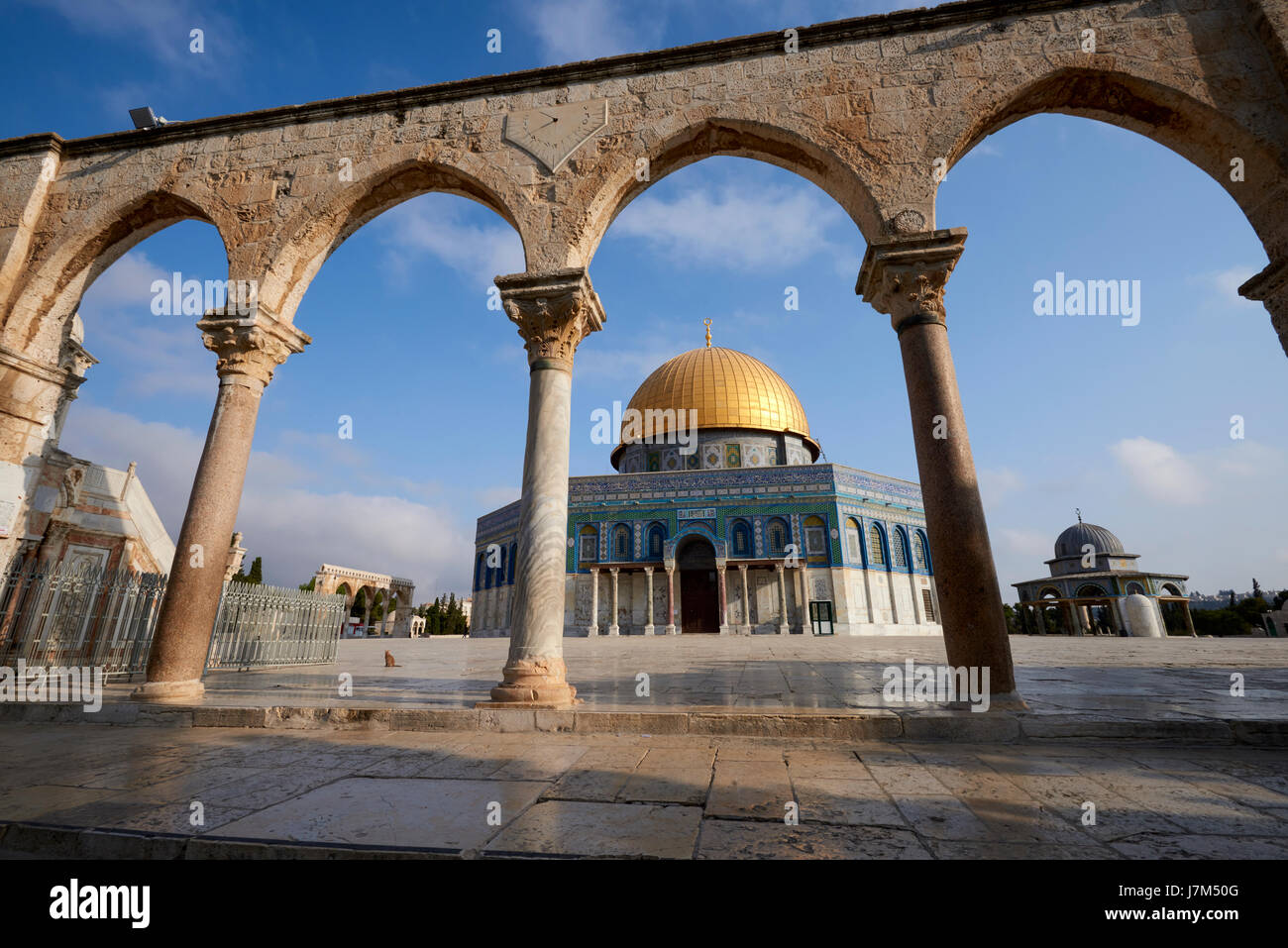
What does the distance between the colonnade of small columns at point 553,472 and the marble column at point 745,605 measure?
19978 mm

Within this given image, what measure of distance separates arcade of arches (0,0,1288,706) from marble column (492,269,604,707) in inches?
0.8

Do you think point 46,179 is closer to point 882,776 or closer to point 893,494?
point 882,776

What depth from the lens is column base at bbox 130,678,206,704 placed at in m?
4.59

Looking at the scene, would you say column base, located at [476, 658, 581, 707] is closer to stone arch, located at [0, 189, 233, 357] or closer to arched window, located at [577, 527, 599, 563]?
stone arch, located at [0, 189, 233, 357]

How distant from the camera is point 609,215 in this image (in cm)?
562

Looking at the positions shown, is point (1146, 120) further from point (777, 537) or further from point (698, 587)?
point (698, 587)

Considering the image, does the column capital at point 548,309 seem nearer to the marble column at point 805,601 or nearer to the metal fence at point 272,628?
the metal fence at point 272,628

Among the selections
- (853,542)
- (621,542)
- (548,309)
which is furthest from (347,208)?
(853,542)

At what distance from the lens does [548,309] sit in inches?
199

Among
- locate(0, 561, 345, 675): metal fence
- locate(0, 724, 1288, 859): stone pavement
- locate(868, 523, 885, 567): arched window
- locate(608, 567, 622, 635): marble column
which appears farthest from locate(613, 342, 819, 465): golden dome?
locate(0, 724, 1288, 859): stone pavement

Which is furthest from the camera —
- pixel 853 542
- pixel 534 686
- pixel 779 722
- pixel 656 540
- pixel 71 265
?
pixel 656 540

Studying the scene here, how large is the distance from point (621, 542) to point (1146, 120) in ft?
71.9
